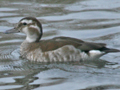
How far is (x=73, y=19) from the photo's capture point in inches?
601

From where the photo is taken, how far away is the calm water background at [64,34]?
31.8 ft

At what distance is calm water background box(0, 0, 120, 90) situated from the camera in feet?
31.8

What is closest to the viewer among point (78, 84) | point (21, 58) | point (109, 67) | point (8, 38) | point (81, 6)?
point (78, 84)

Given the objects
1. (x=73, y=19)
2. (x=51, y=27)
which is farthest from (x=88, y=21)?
(x=51, y=27)

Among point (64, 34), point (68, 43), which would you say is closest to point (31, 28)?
point (68, 43)

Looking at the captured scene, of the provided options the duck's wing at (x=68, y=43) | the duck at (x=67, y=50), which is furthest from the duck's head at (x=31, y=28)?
the duck's wing at (x=68, y=43)

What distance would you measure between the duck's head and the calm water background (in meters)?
0.70

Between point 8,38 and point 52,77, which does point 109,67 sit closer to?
point 52,77

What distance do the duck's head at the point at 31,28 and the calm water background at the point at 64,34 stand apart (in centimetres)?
70

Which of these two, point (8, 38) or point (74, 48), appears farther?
point (8, 38)

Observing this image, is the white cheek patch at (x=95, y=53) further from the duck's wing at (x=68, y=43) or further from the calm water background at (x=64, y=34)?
the calm water background at (x=64, y=34)

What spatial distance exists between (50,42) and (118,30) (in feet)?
11.8

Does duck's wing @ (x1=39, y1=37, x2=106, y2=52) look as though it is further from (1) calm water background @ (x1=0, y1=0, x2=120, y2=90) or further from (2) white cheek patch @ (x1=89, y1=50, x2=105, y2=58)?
(1) calm water background @ (x1=0, y1=0, x2=120, y2=90)

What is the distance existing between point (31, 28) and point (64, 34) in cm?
217
